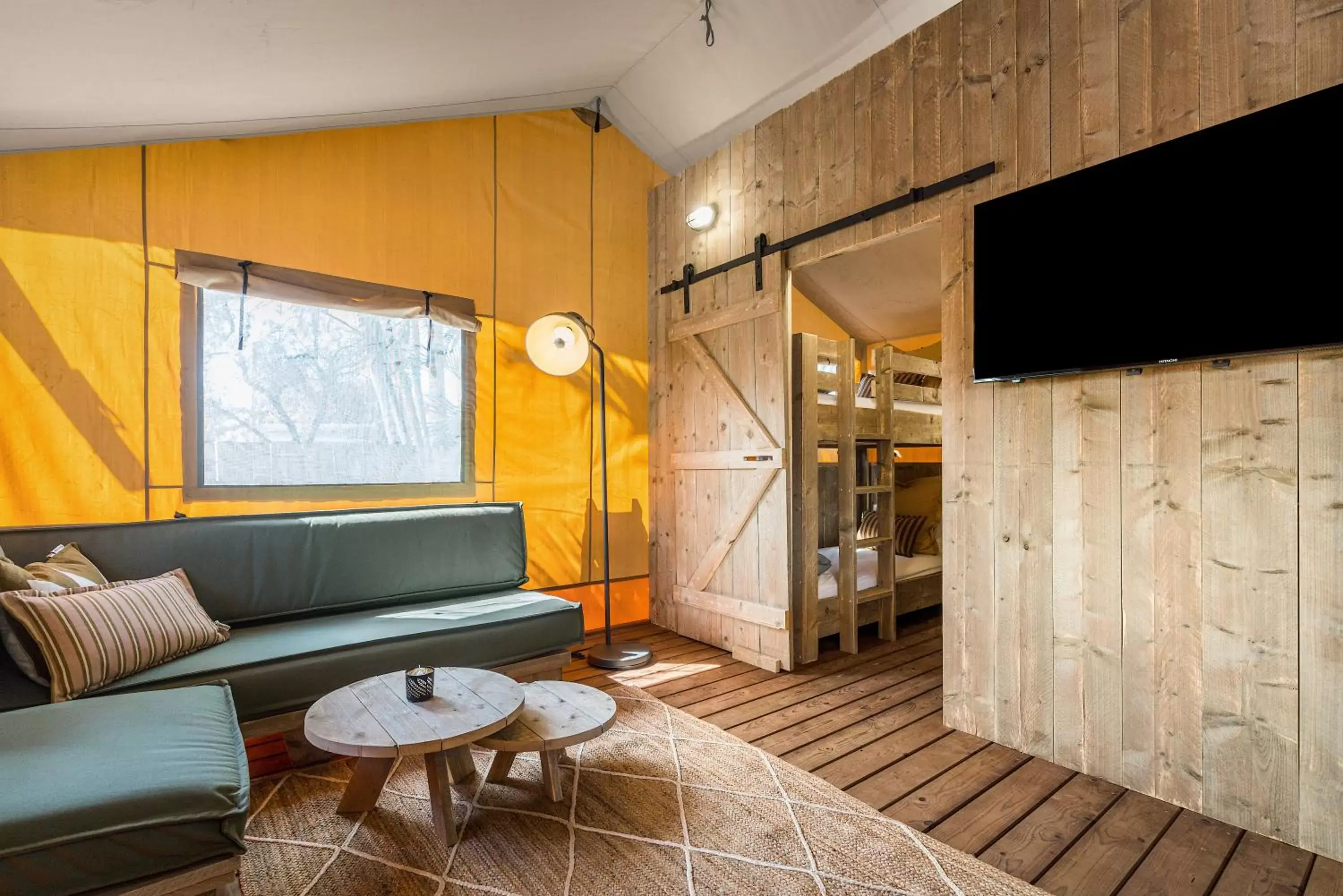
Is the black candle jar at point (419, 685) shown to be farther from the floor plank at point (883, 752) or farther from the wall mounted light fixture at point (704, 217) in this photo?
the wall mounted light fixture at point (704, 217)

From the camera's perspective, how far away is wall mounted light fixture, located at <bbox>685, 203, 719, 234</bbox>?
13.1 feet

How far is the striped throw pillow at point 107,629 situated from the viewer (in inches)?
77.1

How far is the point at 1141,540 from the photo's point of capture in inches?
87.2

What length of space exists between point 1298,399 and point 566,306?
362 centimetres

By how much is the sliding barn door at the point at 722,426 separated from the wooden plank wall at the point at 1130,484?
2.87 ft

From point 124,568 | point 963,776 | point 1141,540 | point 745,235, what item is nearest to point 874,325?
point 745,235

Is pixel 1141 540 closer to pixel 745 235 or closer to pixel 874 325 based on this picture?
pixel 745 235

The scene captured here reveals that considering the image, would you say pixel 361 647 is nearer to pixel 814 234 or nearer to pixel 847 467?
pixel 847 467

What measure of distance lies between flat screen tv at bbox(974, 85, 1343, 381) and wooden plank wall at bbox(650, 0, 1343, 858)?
0.07 meters

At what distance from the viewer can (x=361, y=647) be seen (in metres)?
2.48

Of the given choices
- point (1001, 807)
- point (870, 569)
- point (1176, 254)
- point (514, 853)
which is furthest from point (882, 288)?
point (514, 853)

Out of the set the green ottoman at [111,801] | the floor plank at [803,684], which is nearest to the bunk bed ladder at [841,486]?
the floor plank at [803,684]

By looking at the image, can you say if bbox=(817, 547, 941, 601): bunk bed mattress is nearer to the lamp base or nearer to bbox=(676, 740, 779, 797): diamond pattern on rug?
the lamp base

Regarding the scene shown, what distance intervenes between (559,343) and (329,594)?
5.99ft
